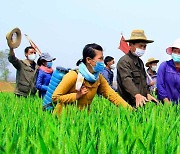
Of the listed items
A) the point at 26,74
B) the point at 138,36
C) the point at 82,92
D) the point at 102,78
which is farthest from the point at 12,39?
the point at 82,92

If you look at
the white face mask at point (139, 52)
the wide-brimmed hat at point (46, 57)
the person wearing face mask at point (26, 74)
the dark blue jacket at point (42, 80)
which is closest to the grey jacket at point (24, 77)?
the person wearing face mask at point (26, 74)

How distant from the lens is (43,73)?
6383 mm

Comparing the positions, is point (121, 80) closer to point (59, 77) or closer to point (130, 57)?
point (130, 57)

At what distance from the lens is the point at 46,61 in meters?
6.67

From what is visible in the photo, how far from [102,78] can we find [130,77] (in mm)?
826

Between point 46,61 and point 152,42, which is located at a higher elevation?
point 152,42

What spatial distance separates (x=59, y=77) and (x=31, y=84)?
2.98m

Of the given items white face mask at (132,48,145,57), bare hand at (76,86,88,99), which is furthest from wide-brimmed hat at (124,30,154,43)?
bare hand at (76,86,88,99)

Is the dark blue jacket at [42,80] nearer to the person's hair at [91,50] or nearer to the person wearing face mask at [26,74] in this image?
the person wearing face mask at [26,74]

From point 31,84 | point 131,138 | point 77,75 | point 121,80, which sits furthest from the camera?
point 31,84

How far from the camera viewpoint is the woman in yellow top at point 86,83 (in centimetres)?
351

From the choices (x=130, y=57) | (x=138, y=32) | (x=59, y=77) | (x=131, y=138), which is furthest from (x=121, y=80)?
(x=131, y=138)

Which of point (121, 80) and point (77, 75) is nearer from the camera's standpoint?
point (77, 75)

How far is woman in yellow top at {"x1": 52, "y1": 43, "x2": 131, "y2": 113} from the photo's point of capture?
3512 mm
